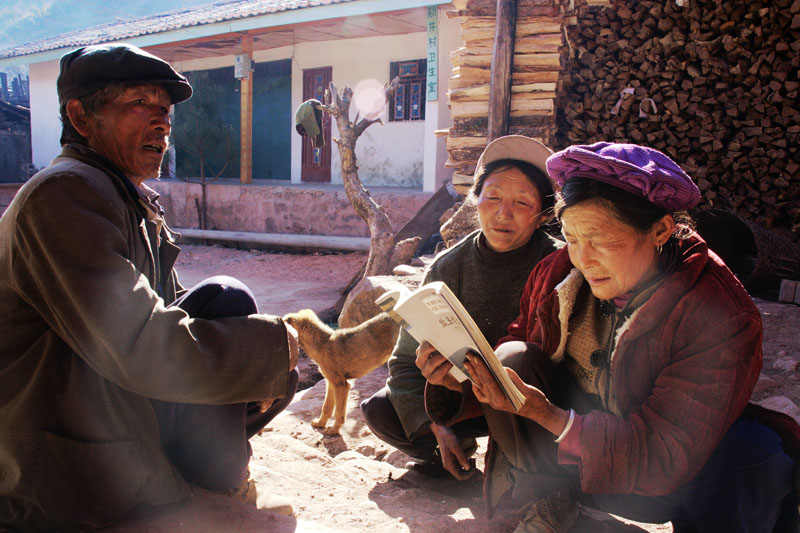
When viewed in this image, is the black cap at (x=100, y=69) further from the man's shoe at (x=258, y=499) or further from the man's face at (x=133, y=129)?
the man's shoe at (x=258, y=499)

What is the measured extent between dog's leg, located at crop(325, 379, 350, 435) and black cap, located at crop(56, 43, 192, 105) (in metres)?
2.66

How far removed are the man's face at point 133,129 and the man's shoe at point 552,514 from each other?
1678mm

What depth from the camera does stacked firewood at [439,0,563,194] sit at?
5.44 m

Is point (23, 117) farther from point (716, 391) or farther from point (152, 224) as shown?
point (716, 391)

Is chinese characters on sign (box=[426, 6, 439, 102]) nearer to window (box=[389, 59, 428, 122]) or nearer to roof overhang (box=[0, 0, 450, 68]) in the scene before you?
roof overhang (box=[0, 0, 450, 68])

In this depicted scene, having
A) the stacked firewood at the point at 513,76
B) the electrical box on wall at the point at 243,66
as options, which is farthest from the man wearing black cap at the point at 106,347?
the electrical box on wall at the point at 243,66

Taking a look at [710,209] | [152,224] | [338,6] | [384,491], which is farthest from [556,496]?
[338,6]

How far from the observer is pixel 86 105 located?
182cm

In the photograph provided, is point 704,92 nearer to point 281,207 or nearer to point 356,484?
point 356,484

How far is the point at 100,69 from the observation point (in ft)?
5.87

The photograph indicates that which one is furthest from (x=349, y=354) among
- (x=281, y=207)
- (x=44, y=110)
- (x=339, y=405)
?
(x=44, y=110)

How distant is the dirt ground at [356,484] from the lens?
73.1 inches

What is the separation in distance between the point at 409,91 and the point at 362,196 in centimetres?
562

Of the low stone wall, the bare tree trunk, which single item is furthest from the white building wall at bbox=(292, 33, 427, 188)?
the bare tree trunk
